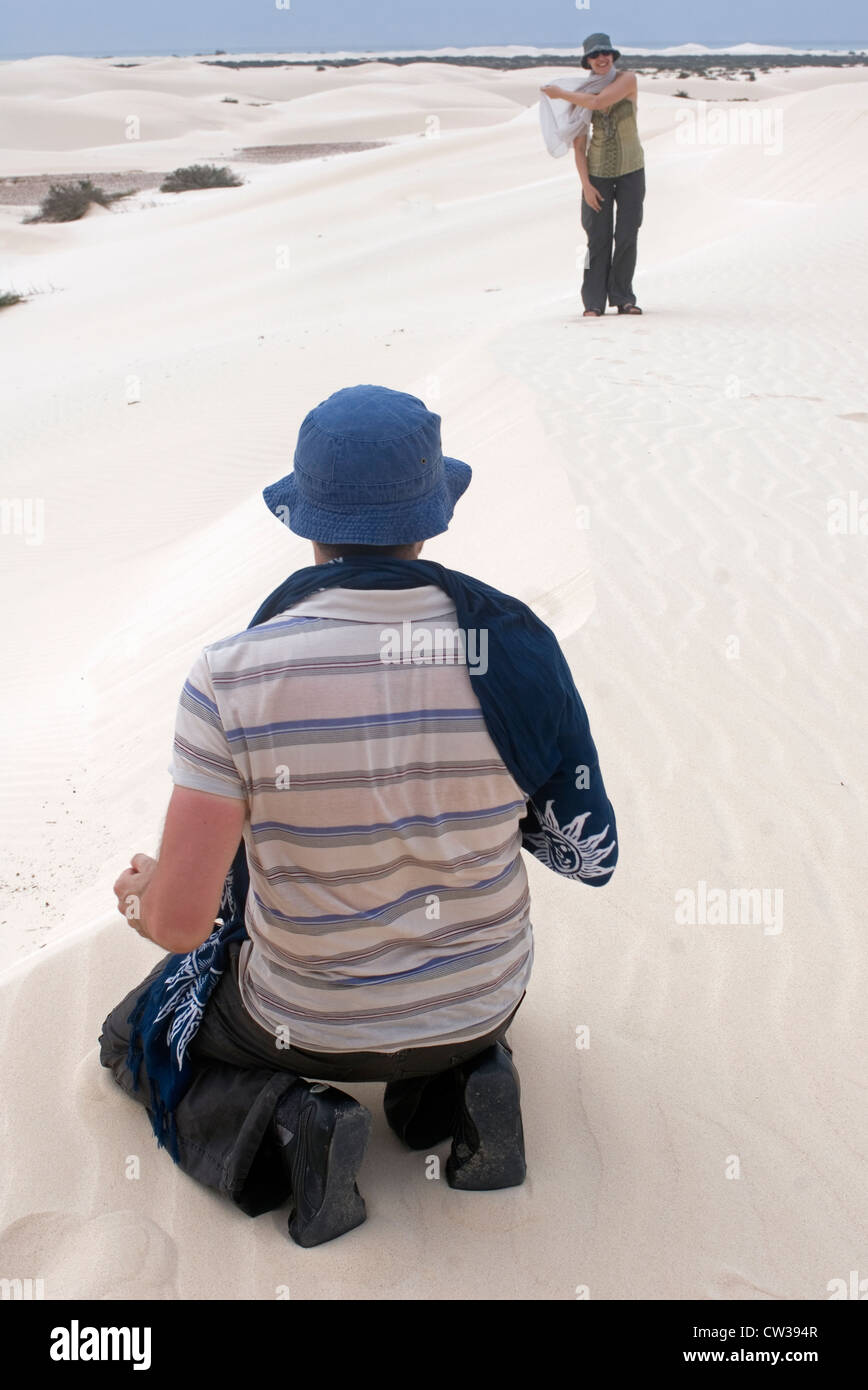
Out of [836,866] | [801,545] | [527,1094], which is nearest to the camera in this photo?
[527,1094]

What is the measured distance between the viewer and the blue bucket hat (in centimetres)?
182

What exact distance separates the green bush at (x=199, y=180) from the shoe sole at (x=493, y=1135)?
97.4ft

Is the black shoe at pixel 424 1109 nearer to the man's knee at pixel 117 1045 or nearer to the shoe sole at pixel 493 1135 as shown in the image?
the shoe sole at pixel 493 1135

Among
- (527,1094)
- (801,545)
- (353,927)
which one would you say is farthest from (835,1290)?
(801,545)

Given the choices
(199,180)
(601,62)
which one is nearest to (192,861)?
(601,62)

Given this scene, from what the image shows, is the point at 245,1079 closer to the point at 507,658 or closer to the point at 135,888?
the point at 135,888

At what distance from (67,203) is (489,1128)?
90.0 feet

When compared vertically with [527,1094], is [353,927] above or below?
above

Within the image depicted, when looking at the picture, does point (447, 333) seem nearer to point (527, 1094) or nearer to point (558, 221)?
point (558, 221)

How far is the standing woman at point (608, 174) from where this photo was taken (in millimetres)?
9734

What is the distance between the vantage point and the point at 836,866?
132 inches

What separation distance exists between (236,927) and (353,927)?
0.35 metres

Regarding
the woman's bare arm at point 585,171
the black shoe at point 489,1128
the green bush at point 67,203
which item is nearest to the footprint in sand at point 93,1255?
the black shoe at point 489,1128

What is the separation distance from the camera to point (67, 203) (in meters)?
25.9
